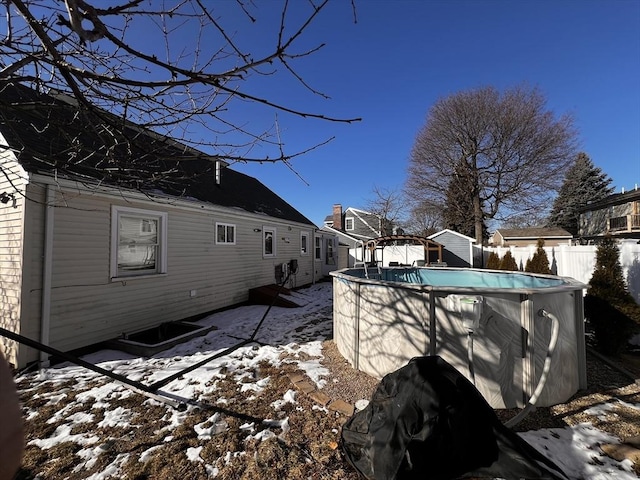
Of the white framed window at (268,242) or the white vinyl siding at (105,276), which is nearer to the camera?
the white vinyl siding at (105,276)

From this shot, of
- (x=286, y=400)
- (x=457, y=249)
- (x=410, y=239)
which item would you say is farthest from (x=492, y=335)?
(x=457, y=249)

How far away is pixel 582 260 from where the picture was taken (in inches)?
324

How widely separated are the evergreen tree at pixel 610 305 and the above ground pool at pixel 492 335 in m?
2.02

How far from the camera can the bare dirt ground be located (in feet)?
7.58

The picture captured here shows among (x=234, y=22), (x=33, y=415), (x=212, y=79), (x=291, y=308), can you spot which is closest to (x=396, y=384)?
(x=212, y=79)

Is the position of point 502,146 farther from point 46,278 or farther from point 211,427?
point 46,278

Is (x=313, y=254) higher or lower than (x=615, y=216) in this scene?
lower

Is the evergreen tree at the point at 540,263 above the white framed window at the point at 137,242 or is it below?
below

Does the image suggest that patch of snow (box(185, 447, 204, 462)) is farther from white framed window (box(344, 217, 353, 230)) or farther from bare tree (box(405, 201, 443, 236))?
white framed window (box(344, 217, 353, 230))

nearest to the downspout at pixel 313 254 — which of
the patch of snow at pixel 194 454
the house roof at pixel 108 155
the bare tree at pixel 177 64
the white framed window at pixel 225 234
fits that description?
the house roof at pixel 108 155

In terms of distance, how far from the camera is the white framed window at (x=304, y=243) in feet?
45.2

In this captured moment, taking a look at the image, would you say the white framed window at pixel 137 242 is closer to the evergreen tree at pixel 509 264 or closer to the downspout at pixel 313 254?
the downspout at pixel 313 254

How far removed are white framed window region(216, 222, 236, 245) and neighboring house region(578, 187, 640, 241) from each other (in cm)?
1947

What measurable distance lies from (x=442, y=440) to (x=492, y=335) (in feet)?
5.58
